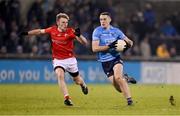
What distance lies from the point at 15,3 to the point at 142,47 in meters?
6.42

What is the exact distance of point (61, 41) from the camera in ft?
62.0

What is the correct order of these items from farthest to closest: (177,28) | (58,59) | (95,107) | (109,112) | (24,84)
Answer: (177,28) < (24,84) < (58,59) < (95,107) < (109,112)

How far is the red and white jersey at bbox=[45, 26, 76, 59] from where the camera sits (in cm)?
1877

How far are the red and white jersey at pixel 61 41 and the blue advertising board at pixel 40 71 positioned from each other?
1188cm

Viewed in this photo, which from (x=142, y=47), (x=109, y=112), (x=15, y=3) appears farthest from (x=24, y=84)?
(x=109, y=112)

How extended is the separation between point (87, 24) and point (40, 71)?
326cm

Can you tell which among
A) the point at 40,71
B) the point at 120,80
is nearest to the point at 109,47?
the point at 120,80

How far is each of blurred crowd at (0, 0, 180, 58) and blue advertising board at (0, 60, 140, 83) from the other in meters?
0.54

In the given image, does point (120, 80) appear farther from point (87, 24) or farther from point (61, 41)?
point (87, 24)

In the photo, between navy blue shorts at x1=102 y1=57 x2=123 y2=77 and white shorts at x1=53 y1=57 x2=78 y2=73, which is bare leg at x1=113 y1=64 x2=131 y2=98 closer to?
navy blue shorts at x1=102 y1=57 x2=123 y2=77

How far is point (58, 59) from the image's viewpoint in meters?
18.9

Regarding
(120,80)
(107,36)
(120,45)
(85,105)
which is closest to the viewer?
(120,80)

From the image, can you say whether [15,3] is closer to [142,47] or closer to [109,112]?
[142,47]

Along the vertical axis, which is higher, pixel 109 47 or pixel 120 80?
pixel 109 47
